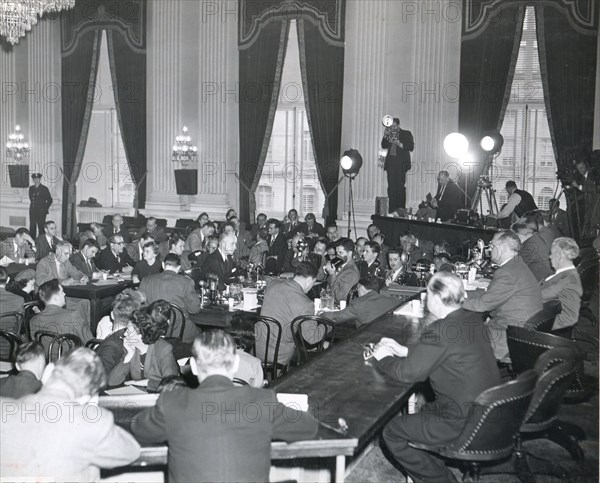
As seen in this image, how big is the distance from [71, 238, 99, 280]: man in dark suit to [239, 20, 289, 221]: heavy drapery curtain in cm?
555

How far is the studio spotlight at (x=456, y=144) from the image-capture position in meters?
10.9

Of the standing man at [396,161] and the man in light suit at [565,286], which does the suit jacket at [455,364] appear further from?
the standing man at [396,161]

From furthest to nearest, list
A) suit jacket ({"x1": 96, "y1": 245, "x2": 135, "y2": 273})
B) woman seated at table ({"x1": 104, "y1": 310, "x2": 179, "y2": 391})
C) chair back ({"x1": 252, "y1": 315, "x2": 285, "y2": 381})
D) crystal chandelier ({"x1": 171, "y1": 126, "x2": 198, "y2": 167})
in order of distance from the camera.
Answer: crystal chandelier ({"x1": 171, "y1": 126, "x2": 198, "y2": 167})
suit jacket ({"x1": 96, "y1": 245, "x2": 135, "y2": 273})
chair back ({"x1": 252, "y1": 315, "x2": 285, "y2": 381})
woman seated at table ({"x1": 104, "y1": 310, "x2": 179, "y2": 391})

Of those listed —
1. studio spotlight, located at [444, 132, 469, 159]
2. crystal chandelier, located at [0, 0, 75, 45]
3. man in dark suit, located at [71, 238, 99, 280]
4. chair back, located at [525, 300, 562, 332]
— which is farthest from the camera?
studio spotlight, located at [444, 132, 469, 159]

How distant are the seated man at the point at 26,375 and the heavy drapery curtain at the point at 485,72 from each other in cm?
876

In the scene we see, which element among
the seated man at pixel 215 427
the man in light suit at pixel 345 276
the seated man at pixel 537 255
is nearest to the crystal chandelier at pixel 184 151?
the man in light suit at pixel 345 276

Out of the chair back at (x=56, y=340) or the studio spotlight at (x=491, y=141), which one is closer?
the chair back at (x=56, y=340)

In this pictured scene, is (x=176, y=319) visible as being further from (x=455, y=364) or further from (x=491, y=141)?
(x=491, y=141)

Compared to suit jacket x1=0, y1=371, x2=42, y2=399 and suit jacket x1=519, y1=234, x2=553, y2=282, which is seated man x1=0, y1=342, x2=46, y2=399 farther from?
suit jacket x1=519, y1=234, x2=553, y2=282

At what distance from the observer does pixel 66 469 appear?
7.79 feet

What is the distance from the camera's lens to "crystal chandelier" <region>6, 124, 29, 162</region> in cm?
1464

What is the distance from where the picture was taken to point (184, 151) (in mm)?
13258

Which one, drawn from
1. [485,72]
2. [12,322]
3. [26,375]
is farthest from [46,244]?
[485,72]

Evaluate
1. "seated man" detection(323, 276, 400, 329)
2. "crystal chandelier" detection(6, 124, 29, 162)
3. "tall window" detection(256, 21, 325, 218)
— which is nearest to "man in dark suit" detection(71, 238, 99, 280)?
"seated man" detection(323, 276, 400, 329)
